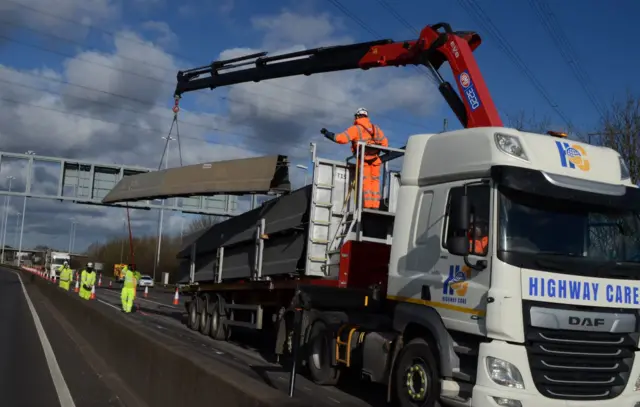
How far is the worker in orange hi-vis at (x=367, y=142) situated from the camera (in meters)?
9.94

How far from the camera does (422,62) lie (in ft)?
38.6

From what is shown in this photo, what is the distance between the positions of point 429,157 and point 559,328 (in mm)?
2572

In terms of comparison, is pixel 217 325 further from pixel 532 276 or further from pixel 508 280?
pixel 532 276

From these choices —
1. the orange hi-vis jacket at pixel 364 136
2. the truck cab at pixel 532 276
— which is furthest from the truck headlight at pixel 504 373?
the orange hi-vis jacket at pixel 364 136

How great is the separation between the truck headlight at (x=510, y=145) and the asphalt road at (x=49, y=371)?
17.4 ft

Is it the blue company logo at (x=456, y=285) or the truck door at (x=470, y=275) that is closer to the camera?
the truck door at (x=470, y=275)

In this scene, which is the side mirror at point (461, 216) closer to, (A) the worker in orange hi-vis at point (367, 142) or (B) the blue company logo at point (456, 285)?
(B) the blue company logo at point (456, 285)

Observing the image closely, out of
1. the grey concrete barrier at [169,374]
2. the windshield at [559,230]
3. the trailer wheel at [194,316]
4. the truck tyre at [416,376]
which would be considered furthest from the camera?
the trailer wheel at [194,316]

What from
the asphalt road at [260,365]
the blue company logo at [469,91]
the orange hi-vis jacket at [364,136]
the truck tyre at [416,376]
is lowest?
the asphalt road at [260,365]

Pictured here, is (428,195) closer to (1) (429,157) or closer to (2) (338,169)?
(1) (429,157)

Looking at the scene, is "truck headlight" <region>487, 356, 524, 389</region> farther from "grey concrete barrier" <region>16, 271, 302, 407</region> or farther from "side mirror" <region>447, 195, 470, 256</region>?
"grey concrete barrier" <region>16, 271, 302, 407</region>

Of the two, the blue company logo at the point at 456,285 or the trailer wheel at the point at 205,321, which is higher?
the blue company logo at the point at 456,285

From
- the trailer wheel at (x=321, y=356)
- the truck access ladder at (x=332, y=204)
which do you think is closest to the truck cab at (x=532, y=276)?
the trailer wheel at (x=321, y=356)

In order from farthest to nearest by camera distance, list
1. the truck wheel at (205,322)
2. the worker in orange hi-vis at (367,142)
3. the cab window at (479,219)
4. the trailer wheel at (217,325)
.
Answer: the truck wheel at (205,322)
the trailer wheel at (217,325)
the worker in orange hi-vis at (367,142)
the cab window at (479,219)
